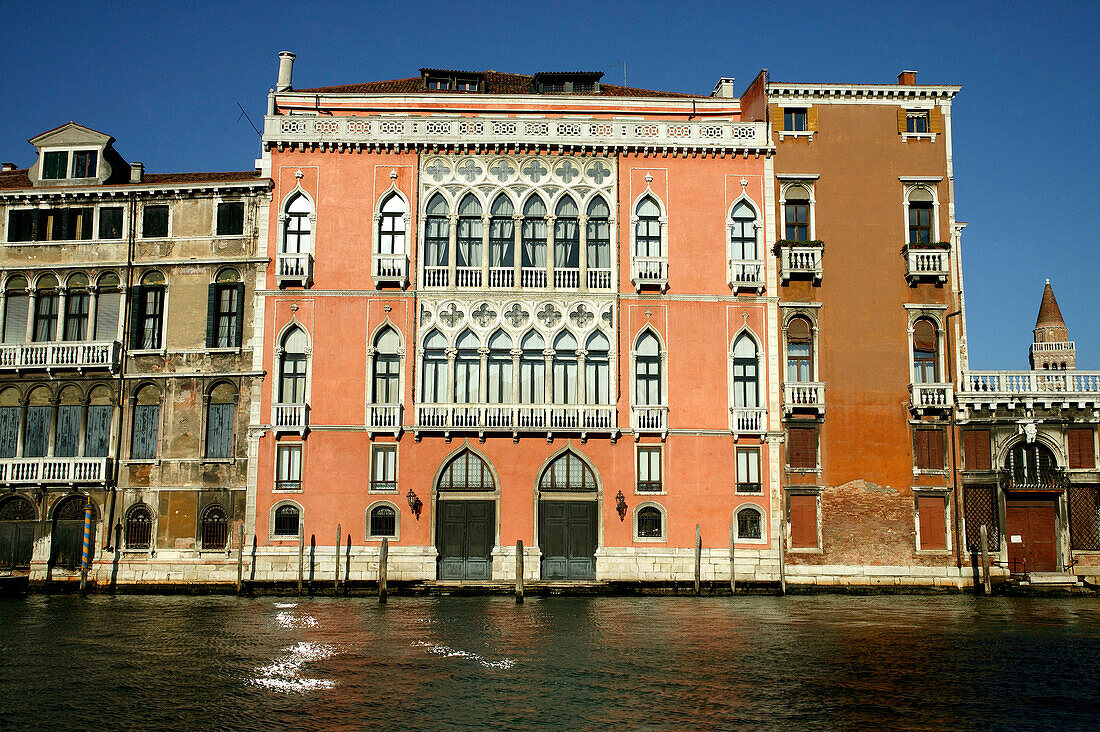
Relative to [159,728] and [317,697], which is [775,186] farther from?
[159,728]

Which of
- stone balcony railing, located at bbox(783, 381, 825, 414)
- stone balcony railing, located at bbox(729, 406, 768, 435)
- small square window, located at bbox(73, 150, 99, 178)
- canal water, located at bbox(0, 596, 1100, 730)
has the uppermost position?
small square window, located at bbox(73, 150, 99, 178)

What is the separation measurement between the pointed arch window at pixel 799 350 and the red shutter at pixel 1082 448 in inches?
304

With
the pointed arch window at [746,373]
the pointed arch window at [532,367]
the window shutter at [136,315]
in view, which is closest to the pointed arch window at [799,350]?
the pointed arch window at [746,373]

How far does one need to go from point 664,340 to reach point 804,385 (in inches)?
167

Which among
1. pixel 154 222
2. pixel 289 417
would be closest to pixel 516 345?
pixel 289 417

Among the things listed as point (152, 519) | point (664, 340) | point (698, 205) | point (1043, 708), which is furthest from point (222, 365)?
point (1043, 708)

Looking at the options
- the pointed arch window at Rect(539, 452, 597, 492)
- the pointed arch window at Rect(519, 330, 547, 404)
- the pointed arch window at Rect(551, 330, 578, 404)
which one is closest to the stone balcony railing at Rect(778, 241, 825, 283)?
the pointed arch window at Rect(551, 330, 578, 404)

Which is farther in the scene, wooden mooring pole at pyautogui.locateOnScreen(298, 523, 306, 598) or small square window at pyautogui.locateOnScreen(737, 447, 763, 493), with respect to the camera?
small square window at pyautogui.locateOnScreen(737, 447, 763, 493)

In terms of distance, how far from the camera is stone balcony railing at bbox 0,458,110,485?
28.5 meters

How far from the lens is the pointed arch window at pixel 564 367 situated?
2902cm

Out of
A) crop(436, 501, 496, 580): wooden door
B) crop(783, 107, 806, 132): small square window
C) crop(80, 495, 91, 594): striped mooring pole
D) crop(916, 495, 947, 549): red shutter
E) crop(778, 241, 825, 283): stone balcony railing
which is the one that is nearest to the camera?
crop(80, 495, 91, 594): striped mooring pole

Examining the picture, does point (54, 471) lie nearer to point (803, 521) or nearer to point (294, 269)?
point (294, 269)

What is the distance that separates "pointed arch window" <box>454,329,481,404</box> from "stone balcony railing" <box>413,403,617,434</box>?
51cm

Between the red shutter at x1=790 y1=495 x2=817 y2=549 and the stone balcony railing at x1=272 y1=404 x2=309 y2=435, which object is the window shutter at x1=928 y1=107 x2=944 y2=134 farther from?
the stone balcony railing at x1=272 y1=404 x2=309 y2=435
